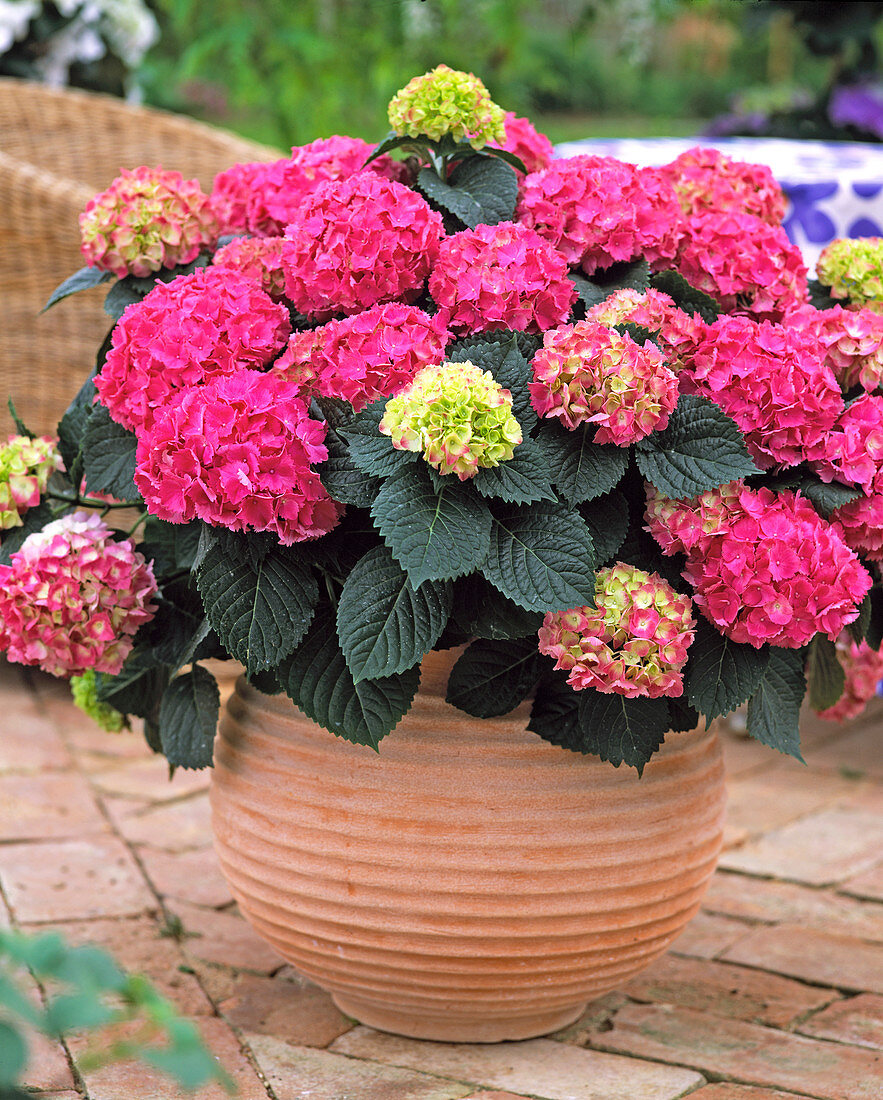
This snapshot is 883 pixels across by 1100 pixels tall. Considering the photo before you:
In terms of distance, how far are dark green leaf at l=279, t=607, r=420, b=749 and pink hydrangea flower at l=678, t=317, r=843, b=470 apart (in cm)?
36

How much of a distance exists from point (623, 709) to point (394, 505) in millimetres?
287

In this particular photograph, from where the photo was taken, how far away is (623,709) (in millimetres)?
1100

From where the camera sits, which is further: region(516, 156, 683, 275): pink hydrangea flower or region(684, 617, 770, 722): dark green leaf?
A: region(516, 156, 683, 275): pink hydrangea flower

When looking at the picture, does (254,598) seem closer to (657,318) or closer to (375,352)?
(375,352)

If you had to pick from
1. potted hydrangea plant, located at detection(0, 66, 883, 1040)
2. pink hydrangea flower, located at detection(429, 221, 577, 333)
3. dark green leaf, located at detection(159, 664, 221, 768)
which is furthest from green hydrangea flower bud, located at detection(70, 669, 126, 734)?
pink hydrangea flower, located at detection(429, 221, 577, 333)

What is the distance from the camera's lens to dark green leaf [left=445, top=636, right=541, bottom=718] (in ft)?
3.69

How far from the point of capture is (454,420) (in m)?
0.96

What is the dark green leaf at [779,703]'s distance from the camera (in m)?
1.12

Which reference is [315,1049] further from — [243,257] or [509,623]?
[243,257]

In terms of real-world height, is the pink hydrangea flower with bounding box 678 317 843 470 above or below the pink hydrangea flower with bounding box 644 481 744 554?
above

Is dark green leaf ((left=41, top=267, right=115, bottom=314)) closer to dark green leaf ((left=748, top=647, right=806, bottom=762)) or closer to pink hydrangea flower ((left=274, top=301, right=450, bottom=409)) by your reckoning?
pink hydrangea flower ((left=274, top=301, right=450, bottom=409))

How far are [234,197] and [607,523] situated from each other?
570 mm

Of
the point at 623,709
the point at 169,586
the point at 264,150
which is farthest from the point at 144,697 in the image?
the point at 264,150

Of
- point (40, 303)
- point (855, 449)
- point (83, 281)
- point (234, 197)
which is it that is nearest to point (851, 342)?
point (855, 449)
